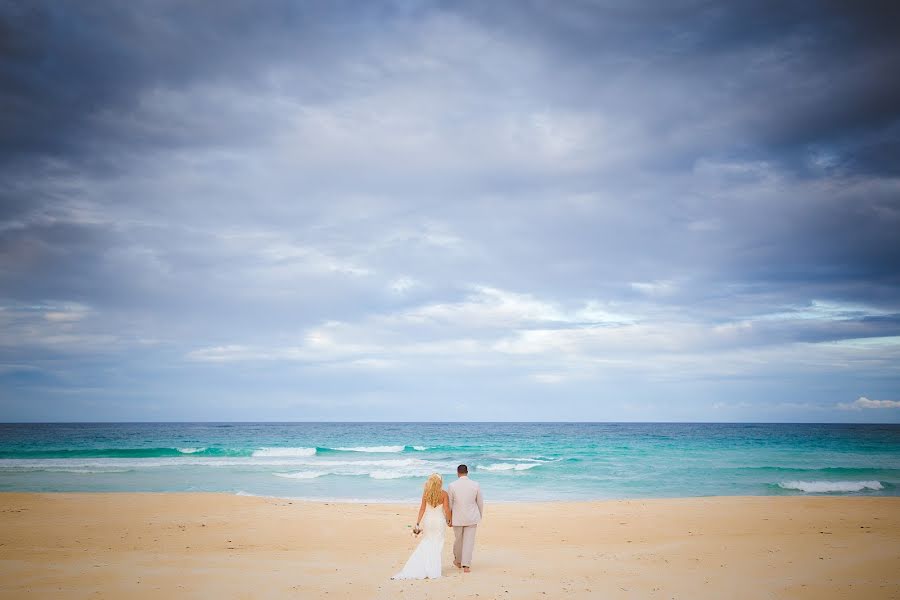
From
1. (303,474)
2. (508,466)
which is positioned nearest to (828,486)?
(508,466)

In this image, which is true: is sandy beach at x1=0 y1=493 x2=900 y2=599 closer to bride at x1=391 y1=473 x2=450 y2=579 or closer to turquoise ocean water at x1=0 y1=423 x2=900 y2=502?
bride at x1=391 y1=473 x2=450 y2=579

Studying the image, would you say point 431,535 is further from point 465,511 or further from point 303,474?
point 303,474

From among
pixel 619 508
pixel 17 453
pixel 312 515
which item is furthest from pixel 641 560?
pixel 17 453

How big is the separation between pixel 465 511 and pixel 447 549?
8.68 feet

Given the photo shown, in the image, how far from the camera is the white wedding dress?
324 inches

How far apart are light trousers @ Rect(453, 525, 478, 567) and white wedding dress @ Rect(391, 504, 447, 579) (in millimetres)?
489

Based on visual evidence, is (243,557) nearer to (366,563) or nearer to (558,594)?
(366,563)

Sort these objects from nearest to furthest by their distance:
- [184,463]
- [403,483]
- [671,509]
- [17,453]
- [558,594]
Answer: [558,594]
[671,509]
[403,483]
[184,463]
[17,453]

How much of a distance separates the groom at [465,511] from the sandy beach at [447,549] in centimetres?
29

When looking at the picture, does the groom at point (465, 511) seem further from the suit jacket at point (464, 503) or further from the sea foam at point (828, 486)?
the sea foam at point (828, 486)

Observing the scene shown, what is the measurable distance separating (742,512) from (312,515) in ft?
37.5

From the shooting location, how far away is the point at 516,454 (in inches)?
1551

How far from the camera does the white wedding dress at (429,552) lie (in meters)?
8.23

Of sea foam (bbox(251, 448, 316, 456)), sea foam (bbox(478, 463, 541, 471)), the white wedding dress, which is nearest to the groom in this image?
the white wedding dress
